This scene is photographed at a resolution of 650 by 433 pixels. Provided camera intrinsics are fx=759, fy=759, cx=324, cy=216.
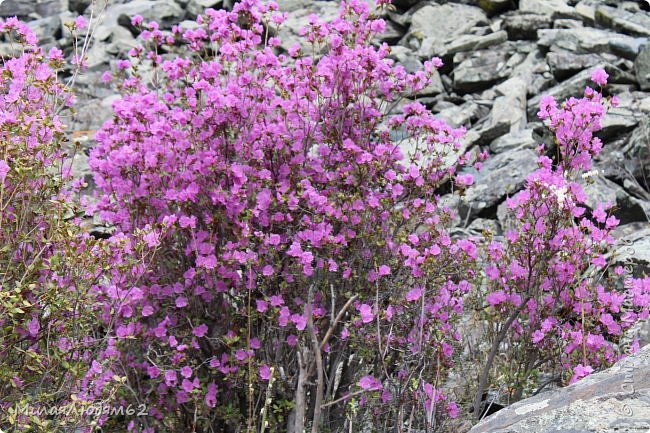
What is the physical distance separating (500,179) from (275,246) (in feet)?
15.4

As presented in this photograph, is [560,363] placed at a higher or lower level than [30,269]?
lower

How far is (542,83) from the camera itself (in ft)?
37.2

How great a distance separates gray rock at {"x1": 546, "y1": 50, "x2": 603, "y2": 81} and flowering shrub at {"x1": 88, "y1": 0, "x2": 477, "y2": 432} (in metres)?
7.43

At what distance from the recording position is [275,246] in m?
4.18

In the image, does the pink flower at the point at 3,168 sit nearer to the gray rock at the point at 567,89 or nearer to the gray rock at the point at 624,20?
the gray rock at the point at 567,89

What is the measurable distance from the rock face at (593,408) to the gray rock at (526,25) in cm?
1132

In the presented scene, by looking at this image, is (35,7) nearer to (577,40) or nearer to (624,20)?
(577,40)

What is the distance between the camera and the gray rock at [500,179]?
8008 mm

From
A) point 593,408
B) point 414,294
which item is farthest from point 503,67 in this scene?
point 593,408

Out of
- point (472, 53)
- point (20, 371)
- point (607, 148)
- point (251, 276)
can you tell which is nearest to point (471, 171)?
point (607, 148)

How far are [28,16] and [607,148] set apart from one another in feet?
46.1

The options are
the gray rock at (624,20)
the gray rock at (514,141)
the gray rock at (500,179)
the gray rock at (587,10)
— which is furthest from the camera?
the gray rock at (587,10)

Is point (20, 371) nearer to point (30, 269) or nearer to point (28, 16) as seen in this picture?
point (30, 269)

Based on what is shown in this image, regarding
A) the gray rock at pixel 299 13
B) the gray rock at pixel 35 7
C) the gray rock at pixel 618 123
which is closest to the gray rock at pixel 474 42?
the gray rock at pixel 299 13
